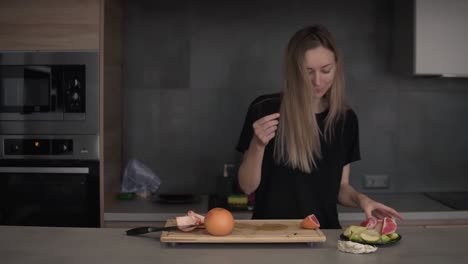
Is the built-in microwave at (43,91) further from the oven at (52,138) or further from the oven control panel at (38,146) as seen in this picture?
the oven control panel at (38,146)

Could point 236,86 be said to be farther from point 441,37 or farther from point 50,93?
point 441,37

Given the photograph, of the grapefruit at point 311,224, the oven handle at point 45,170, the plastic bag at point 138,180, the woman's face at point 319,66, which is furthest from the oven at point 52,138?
the grapefruit at point 311,224

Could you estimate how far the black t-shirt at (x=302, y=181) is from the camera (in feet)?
6.85

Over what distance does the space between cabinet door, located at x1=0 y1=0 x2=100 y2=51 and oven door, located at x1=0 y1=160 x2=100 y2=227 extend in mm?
613

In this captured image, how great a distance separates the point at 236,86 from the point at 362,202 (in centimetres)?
159

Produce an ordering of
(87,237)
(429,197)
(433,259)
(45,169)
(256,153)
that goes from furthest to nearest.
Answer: (429,197), (45,169), (256,153), (87,237), (433,259)

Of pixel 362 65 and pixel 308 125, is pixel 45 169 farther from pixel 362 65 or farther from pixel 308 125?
pixel 362 65

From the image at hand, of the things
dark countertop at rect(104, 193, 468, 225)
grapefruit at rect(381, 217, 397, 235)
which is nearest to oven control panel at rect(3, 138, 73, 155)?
dark countertop at rect(104, 193, 468, 225)

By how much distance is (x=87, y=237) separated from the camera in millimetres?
1611

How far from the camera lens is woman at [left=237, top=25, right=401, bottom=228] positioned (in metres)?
1.99

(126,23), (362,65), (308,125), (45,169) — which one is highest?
(126,23)

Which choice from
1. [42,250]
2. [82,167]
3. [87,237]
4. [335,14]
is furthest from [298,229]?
[335,14]

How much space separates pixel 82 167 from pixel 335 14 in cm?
171

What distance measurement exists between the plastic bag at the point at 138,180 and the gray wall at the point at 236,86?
0.49ft
